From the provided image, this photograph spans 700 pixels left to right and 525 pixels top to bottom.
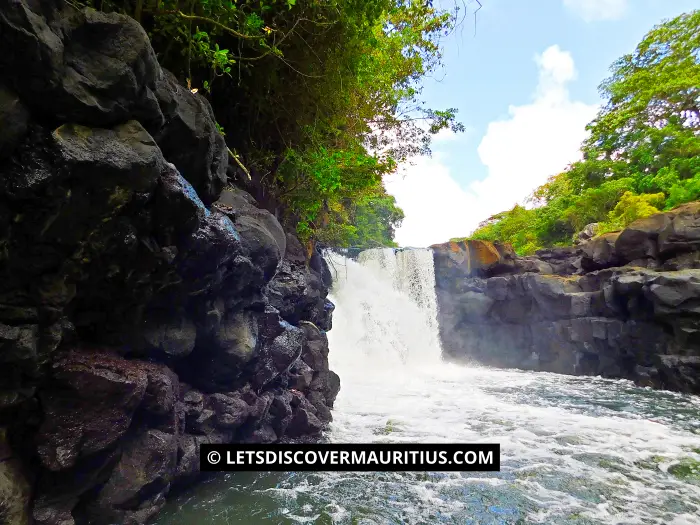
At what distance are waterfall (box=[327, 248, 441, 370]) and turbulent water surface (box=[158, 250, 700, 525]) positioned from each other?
1.81ft

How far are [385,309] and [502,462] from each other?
31.6 ft

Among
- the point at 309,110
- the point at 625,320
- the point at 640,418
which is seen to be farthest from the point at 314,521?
the point at 625,320

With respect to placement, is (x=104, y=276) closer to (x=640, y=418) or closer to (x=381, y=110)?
(x=381, y=110)

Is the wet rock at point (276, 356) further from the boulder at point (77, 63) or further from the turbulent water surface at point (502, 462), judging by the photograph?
the boulder at point (77, 63)

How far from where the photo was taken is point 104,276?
3.37 meters

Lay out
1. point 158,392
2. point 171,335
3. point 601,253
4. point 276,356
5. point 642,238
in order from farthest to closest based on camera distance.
Answer: point 601,253
point 642,238
point 276,356
point 171,335
point 158,392

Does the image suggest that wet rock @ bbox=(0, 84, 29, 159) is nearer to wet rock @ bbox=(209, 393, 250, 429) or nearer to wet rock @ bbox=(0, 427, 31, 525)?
wet rock @ bbox=(0, 427, 31, 525)

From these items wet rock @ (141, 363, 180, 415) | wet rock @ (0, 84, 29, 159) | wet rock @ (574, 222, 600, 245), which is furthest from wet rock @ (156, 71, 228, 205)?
wet rock @ (574, 222, 600, 245)

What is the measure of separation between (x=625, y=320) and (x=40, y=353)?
46.2ft

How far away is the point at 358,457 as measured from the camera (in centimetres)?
561

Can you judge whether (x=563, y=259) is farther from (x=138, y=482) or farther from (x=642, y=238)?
(x=138, y=482)

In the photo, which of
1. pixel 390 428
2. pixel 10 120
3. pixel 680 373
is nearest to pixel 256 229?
pixel 10 120

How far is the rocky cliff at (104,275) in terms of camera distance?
264 cm

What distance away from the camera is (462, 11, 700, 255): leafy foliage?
54.0 feet
